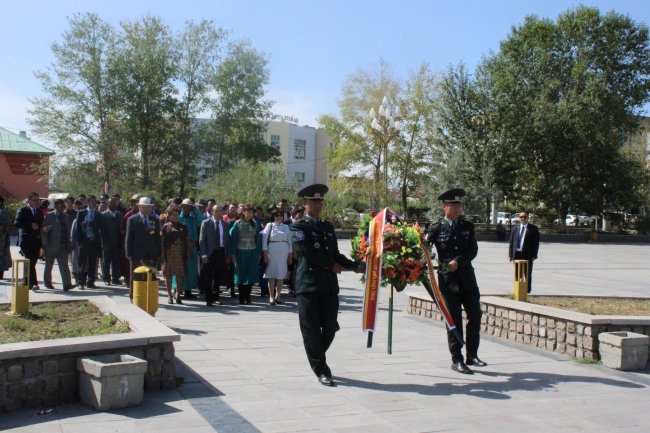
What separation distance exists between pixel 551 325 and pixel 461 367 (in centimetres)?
189

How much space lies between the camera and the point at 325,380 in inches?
257

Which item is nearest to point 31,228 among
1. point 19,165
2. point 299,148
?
point 19,165

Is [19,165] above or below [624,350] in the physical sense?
above

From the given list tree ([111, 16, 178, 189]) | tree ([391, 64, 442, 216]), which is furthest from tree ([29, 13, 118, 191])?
tree ([391, 64, 442, 216])

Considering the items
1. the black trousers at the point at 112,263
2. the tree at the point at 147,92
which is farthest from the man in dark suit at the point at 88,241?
the tree at the point at 147,92

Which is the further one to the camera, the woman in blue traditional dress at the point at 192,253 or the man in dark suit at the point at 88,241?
the man in dark suit at the point at 88,241

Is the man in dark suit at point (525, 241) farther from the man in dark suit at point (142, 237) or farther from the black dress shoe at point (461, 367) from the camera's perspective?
the man in dark suit at point (142, 237)

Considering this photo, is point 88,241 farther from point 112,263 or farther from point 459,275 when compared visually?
point 459,275

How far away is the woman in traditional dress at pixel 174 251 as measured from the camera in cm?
1159

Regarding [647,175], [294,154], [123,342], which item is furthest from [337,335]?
[294,154]

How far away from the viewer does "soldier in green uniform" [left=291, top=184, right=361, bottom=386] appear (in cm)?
660

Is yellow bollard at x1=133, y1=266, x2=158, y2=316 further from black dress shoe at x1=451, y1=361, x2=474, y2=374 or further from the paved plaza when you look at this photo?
black dress shoe at x1=451, y1=361, x2=474, y2=374

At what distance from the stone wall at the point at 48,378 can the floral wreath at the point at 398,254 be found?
90.9 inches

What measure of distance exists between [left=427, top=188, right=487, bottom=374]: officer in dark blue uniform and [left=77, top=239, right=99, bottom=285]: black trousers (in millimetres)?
8274
